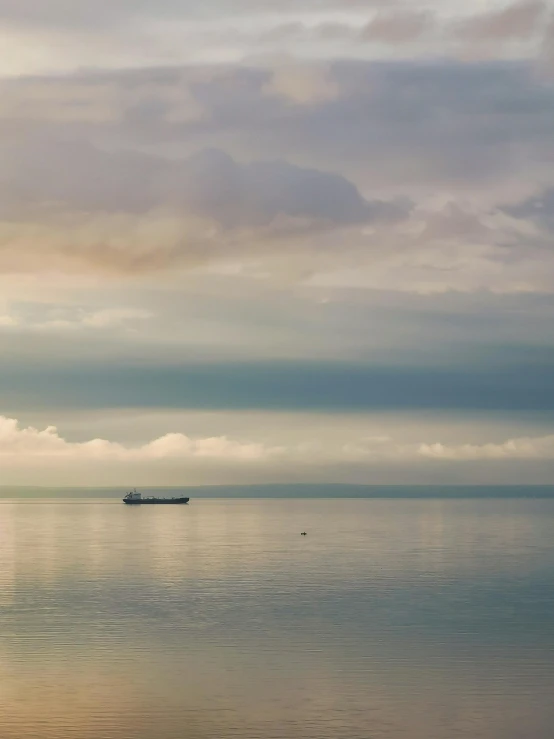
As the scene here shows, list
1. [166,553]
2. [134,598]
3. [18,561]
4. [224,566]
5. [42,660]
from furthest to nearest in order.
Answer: [166,553] → [18,561] → [224,566] → [134,598] → [42,660]

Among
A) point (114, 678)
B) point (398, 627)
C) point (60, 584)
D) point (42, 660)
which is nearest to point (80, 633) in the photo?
point (42, 660)

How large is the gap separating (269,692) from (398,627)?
27.5 metres

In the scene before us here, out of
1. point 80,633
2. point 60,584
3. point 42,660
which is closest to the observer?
point 42,660

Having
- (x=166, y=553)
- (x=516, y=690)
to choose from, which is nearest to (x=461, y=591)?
(x=516, y=690)

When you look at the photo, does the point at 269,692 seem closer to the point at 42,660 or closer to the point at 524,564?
the point at 42,660

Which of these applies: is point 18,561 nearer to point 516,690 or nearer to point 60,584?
point 60,584

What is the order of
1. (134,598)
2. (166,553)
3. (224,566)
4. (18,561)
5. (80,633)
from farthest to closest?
(166,553) → (18,561) → (224,566) → (134,598) → (80,633)

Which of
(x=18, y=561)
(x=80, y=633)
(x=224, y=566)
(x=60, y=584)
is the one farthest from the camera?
(x=18, y=561)

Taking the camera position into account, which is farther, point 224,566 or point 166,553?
point 166,553

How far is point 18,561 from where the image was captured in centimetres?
17000

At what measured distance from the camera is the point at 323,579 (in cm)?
13388

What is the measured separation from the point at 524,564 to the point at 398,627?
242 feet

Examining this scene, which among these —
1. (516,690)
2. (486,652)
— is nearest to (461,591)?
(486,652)

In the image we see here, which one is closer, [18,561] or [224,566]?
[224,566]
